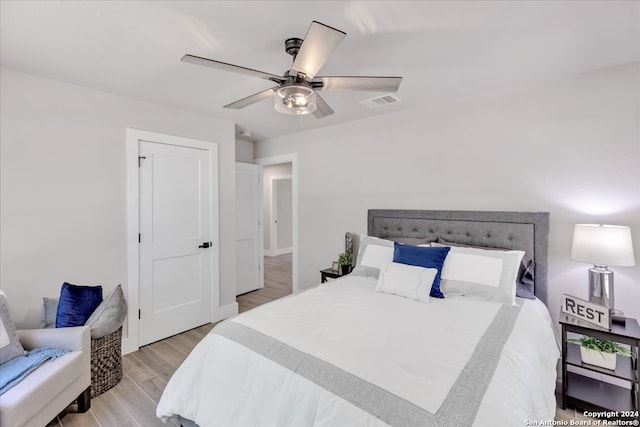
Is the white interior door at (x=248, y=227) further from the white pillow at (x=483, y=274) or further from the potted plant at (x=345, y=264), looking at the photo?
the white pillow at (x=483, y=274)

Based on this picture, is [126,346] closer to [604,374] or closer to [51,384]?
[51,384]

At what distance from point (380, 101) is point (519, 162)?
135 cm

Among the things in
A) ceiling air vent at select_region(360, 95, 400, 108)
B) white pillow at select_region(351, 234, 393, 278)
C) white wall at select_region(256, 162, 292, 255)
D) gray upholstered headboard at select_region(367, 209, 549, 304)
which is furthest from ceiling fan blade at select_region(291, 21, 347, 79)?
white wall at select_region(256, 162, 292, 255)

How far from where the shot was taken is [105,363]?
2.25 metres

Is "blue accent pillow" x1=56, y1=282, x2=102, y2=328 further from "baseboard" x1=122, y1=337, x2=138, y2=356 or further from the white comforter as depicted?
the white comforter

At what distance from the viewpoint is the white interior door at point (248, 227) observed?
14.8 ft

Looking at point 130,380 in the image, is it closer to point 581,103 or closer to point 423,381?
point 423,381

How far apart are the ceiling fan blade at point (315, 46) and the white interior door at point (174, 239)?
2.16 m

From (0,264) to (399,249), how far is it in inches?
122

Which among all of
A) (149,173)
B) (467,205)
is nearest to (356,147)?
(467,205)

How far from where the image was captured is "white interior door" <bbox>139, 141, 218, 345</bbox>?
9.71 feet

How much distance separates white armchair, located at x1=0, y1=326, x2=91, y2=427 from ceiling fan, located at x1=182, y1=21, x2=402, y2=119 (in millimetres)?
1960

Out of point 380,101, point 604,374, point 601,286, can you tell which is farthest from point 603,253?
point 380,101

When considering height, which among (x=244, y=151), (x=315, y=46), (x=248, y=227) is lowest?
(x=248, y=227)
